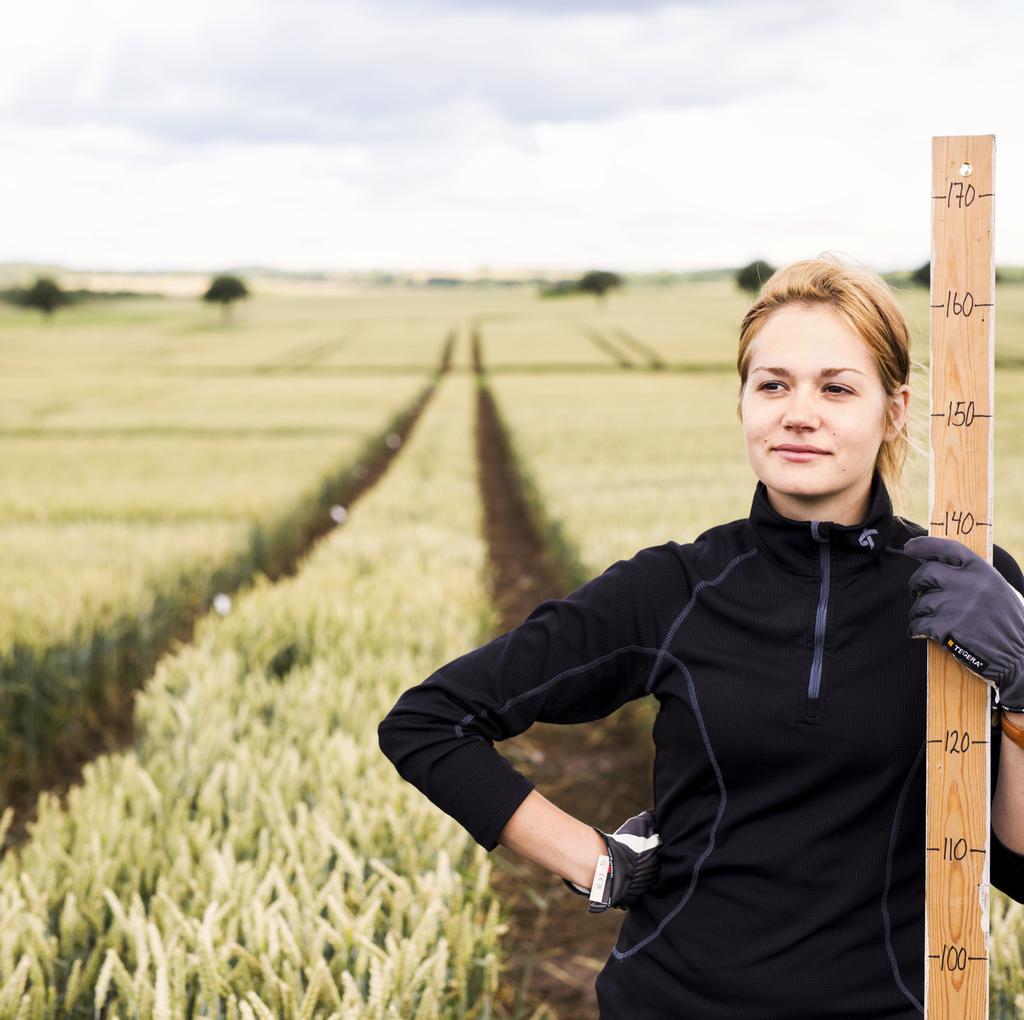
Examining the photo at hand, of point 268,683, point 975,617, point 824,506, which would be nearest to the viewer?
point 975,617

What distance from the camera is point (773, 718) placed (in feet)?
5.14

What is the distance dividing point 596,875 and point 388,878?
3.84 feet

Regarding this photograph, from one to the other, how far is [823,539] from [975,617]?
0.88ft

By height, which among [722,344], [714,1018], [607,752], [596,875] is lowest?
[607,752]

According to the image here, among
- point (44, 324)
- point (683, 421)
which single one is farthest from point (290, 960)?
point (44, 324)

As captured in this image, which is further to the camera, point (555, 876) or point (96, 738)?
point (96, 738)

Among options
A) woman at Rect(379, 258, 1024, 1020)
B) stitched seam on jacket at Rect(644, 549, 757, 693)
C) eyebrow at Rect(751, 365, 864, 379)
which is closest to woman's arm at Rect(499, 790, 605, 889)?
woman at Rect(379, 258, 1024, 1020)

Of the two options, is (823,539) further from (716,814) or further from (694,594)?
(716,814)

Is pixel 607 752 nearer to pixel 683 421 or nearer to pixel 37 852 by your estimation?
pixel 37 852

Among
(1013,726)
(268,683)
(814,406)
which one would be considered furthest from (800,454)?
(268,683)

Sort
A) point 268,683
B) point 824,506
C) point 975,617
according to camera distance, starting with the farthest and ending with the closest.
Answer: point 268,683
point 824,506
point 975,617

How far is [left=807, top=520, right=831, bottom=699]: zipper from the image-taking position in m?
1.55

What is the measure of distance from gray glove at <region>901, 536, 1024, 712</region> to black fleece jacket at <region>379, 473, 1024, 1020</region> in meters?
0.18

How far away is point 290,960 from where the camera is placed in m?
2.24
